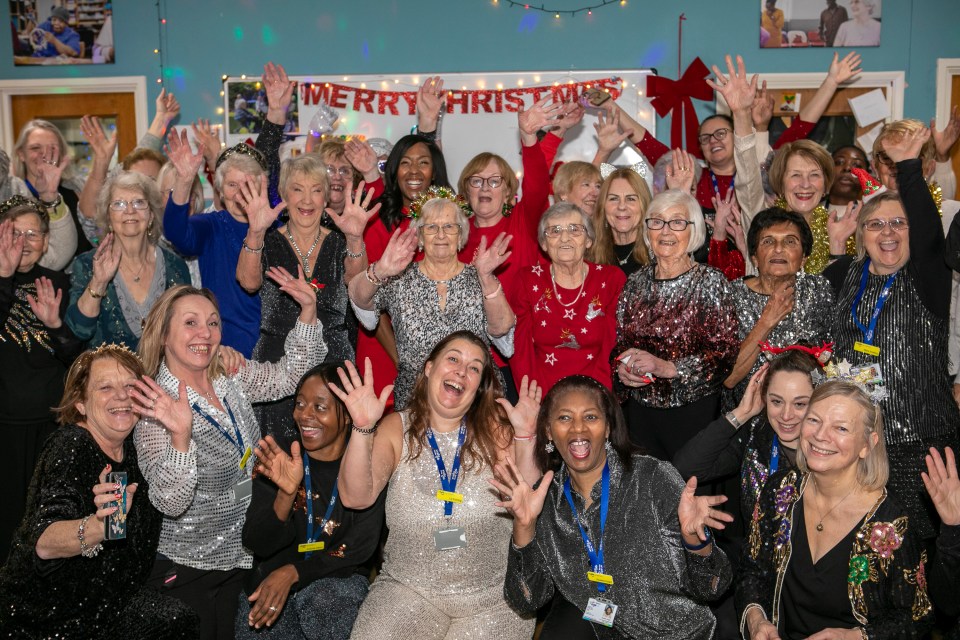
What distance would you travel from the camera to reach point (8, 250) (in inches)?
164

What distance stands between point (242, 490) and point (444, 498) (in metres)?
0.80

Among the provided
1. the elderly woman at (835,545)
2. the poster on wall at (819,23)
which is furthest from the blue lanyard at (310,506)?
the poster on wall at (819,23)

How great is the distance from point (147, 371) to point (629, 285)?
2066 millimetres

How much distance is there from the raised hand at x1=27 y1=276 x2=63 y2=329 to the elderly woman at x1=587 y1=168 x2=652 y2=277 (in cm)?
254

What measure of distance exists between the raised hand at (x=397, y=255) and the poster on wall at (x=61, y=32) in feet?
14.4

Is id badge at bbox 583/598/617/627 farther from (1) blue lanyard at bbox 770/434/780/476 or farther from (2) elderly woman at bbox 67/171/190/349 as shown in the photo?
(2) elderly woman at bbox 67/171/190/349

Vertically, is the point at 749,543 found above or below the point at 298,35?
below

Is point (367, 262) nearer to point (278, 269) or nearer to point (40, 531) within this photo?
point (278, 269)

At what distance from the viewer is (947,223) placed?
475 cm

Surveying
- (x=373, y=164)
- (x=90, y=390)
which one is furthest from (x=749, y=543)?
(x=373, y=164)

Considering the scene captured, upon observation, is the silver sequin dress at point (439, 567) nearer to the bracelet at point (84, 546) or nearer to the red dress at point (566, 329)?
the red dress at point (566, 329)

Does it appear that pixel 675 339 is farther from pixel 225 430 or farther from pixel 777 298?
pixel 225 430

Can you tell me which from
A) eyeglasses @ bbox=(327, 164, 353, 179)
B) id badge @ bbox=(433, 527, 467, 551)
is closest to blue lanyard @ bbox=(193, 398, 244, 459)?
id badge @ bbox=(433, 527, 467, 551)

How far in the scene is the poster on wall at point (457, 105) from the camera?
7.01 m
